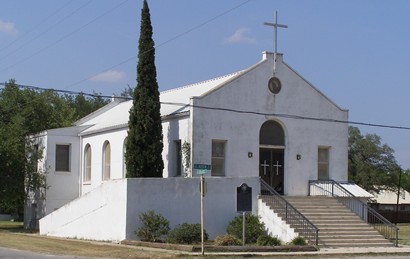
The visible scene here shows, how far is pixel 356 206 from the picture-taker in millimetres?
34469

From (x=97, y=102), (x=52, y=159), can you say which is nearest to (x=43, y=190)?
(x=52, y=159)

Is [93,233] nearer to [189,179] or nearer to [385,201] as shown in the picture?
[189,179]

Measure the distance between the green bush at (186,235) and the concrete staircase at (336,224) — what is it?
17.3 ft

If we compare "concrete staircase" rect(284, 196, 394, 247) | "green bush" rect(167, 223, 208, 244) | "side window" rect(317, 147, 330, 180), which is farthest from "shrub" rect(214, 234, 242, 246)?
"side window" rect(317, 147, 330, 180)

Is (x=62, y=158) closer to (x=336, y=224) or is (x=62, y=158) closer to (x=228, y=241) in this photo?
(x=228, y=241)

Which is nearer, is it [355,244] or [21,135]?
[355,244]

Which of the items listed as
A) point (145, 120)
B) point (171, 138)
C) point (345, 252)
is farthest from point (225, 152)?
point (345, 252)

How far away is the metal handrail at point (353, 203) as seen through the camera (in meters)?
33.2

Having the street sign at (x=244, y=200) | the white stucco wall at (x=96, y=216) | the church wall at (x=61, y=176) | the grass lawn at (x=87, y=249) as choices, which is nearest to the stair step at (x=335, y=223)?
the street sign at (x=244, y=200)

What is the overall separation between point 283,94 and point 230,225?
29.3 ft

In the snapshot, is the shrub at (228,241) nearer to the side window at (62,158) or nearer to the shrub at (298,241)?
the shrub at (298,241)

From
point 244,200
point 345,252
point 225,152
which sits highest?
point 225,152

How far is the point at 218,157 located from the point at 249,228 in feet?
18.5

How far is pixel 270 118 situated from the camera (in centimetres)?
3619
